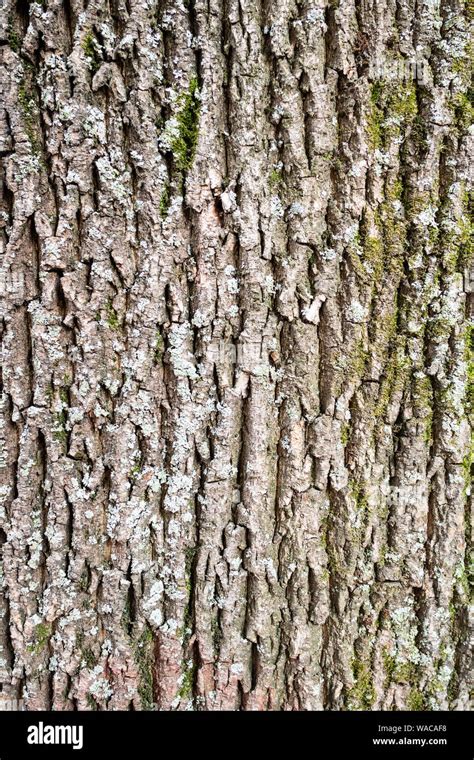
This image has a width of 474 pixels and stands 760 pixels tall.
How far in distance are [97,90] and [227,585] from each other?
4.18 feet

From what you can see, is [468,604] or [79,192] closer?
[79,192]

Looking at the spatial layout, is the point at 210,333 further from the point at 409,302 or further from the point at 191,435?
the point at 409,302

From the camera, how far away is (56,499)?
4.50 feet

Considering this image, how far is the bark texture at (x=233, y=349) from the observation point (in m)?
1.33

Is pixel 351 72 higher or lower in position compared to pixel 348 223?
higher

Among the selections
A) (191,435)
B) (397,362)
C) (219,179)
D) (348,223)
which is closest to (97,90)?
(219,179)

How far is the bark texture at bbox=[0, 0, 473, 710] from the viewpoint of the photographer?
4.36ft

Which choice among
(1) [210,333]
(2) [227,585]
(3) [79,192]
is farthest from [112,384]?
(2) [227,585]

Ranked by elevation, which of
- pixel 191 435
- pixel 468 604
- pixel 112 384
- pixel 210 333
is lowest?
pixel 468 604

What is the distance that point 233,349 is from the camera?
137cm

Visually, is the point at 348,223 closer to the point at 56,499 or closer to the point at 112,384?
the point at 112,384
